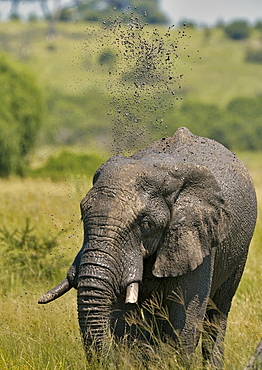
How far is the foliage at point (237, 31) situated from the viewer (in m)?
134

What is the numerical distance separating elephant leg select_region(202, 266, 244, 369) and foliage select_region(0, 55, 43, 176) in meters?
23.7

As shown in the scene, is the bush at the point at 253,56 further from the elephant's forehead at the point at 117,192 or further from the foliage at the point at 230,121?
the elephant's forehead at the point at 117,192

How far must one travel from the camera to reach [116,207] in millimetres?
4488

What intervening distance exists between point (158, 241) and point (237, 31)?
13369 cm

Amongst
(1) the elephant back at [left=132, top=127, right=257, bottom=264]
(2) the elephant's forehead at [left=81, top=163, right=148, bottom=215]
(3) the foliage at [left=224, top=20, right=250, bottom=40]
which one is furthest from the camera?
(3) the foliage at [left=224, top=20, right=250, bottom=40]

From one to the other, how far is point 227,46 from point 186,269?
382ft

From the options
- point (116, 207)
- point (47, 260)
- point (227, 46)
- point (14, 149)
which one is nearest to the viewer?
point (116, 207)

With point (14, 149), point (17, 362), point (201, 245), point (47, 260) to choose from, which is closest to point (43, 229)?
point (47, 260)

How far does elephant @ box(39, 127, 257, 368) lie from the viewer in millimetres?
4438

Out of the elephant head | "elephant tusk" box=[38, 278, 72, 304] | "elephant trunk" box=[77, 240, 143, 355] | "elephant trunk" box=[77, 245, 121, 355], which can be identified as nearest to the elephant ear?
the elephant head

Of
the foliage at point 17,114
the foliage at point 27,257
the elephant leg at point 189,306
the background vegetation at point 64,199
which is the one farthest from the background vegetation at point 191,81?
the elephant leg at point 189,306

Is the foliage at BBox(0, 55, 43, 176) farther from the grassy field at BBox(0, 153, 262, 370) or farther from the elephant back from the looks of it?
the elephant back

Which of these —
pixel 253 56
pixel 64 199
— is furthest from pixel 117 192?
pixel 253 56

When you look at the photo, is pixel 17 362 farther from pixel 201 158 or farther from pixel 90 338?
pixel 201 158
